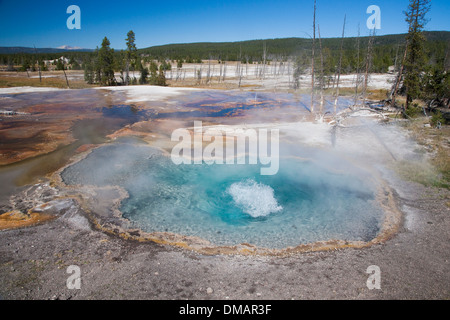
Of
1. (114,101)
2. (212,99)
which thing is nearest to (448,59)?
(212,99)

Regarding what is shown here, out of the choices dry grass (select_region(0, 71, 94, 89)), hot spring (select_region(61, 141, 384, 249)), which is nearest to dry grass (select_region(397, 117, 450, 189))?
hot spring (select_region(61, 141, 384, 249))

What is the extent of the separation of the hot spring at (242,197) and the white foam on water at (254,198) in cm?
3

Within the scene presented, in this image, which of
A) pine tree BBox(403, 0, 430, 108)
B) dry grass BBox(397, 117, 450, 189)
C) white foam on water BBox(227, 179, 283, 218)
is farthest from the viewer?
pine tree BBox(403, 0, 430, 108)

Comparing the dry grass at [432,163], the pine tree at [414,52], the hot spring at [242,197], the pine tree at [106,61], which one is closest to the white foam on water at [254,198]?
the hot spring at [242,197]

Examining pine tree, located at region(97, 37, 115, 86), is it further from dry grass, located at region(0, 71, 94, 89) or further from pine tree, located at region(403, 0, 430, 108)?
pine tree, located at region(403, 0, 430, 108)

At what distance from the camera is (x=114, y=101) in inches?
1150

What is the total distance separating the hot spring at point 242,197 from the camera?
7430 mm

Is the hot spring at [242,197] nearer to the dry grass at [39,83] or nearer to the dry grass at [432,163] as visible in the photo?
the dry grass at [432,163]

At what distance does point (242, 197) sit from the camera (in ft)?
31.1

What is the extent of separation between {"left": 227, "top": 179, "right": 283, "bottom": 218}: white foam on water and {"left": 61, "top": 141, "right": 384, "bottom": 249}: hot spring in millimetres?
32

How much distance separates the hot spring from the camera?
293 inches

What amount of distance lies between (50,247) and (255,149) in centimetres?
978

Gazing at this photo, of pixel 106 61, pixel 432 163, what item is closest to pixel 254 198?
pixel 432 163
